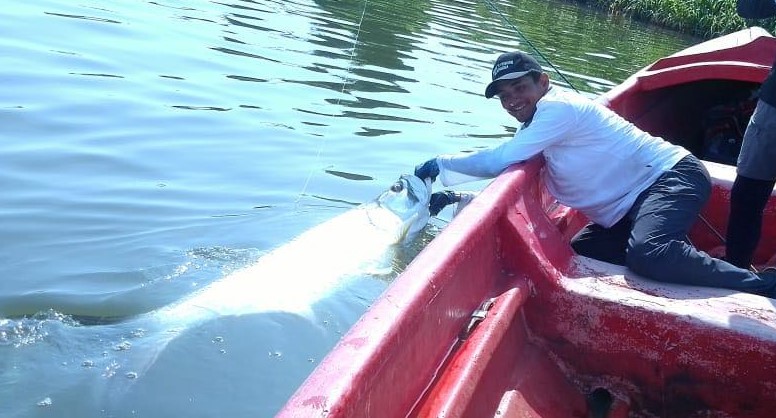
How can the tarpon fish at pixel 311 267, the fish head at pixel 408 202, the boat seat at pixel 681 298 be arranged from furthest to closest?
the fish head at pixel 408 202 < the tarpon fish at pixel 311 267 < the boat seat at pixel 681 298

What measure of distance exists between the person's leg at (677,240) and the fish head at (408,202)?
4.37 ft

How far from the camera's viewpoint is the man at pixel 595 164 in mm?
4434

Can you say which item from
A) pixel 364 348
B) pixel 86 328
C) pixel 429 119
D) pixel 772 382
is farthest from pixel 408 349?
pixel 429 119

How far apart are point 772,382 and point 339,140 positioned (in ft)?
21.5

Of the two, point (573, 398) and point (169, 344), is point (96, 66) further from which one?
point (573, 398)

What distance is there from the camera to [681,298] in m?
3.80

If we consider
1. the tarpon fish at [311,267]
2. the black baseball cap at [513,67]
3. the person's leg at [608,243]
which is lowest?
the tarpon fish at [311,267]

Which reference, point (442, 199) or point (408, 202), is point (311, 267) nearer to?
point (408, 202)

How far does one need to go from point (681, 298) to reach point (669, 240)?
0.43 meters

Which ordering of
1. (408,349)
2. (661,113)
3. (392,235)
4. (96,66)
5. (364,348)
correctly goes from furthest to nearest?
(96,66) → (661,113) → (392,235) → (408,349) → (364,348)

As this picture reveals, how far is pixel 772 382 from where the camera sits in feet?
11.4

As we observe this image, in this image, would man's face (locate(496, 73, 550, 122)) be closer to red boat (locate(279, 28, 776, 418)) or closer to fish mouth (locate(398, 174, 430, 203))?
red boat (locate(279, 28, 776, 418))

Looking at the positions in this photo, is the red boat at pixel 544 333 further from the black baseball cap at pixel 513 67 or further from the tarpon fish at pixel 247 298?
the tarpon fish at pixel 247 298

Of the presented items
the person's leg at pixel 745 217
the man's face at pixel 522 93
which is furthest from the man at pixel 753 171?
the man's face at pixel 522 93
